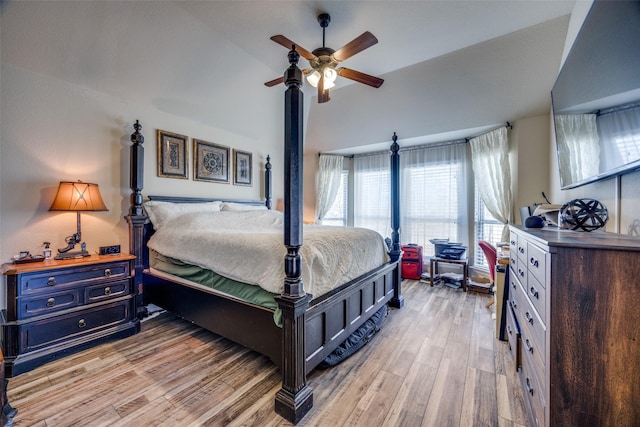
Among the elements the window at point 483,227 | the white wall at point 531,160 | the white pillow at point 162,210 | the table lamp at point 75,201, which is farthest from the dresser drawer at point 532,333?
the table lamp at point 75,201

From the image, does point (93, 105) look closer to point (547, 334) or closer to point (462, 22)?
point (462, 22)

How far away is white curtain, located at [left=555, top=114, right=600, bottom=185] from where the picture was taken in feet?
5.12

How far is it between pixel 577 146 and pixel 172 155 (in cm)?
400

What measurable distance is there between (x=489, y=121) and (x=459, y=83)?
783 millimetres

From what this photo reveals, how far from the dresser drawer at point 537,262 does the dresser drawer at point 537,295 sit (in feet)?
0.11

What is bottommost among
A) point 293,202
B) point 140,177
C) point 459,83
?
point 293,202

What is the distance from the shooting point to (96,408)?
1563 millimetres

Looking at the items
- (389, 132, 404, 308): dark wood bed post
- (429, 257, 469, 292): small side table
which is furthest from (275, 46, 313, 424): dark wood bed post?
(429, 257, 469, 292): small side table

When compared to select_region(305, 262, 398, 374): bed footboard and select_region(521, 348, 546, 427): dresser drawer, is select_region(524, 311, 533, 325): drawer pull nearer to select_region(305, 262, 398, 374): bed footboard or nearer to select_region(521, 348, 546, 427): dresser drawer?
select_region(521, 348, 546, 427): dresser drawer

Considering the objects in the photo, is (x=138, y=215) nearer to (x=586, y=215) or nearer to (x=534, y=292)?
(x=534, y=292)

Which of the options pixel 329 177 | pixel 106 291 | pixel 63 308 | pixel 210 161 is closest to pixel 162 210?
pixel 106 291

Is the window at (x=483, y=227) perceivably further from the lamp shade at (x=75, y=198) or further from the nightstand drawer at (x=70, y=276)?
the lamp shade at (x=75, y=198)

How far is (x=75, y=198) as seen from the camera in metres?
2.24

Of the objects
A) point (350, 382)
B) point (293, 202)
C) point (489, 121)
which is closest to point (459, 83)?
point (489, 121)
